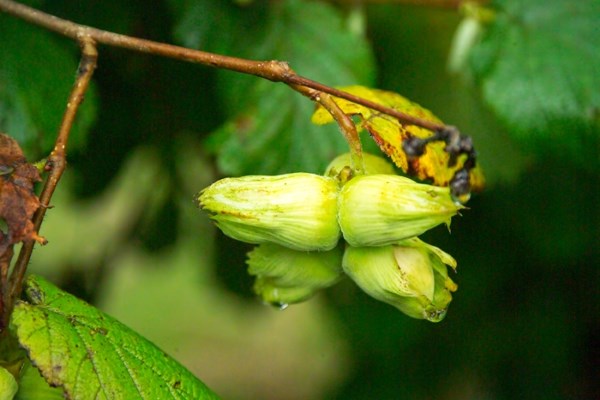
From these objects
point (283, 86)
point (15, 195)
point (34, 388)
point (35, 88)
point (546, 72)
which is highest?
point (546, 72)

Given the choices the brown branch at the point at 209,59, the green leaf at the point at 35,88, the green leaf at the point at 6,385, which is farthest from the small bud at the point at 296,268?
the green leaf at the point at 35,88

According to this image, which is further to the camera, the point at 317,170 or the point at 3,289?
the point at 317,170

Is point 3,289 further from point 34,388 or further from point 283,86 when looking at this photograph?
point 283,86

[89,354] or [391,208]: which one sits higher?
[391,208]

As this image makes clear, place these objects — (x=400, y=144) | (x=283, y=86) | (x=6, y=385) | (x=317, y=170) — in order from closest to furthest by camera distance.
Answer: (x=6, y=385) < (x=400, y=144) < (x=317, y=170) < (x=283, y=86)

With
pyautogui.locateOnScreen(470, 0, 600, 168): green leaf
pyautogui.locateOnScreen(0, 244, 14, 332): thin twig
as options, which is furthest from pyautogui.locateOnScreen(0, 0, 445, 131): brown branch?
pyautogui.locateOnScreen(470, 0, 600, 168): green leaf

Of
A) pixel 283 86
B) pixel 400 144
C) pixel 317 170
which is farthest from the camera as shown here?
pixel 283 86

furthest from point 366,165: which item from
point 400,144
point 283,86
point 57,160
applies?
point 283,86
